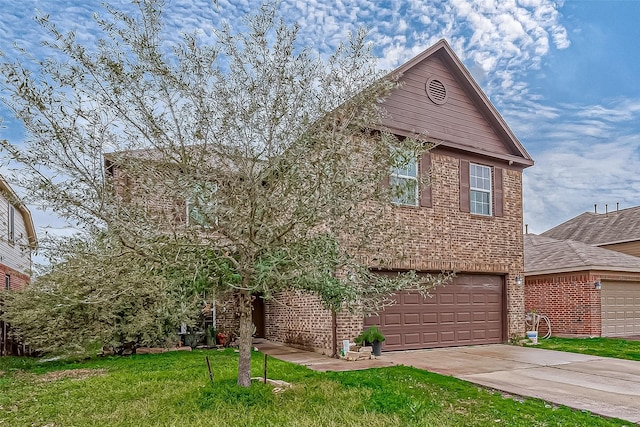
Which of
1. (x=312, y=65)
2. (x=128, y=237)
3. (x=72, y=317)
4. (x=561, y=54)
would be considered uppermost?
(x=561, y=54)

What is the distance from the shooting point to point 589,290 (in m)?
16.8

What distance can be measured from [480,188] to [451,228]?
1.76 m

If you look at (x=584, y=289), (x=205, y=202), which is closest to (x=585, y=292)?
(x=584, y=289)

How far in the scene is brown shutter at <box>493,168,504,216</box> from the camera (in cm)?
1454

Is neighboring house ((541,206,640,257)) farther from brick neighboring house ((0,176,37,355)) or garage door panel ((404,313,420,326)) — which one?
brick neighboring house ((0,176,37,355))

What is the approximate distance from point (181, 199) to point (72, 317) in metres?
7.24

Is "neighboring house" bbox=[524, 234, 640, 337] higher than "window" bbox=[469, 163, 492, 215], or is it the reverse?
"window" bbox=[469, 163, 492, 215]

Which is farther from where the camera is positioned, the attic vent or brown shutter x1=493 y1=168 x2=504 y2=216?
brown shutter x1=493 y1=168 x2=504 y2=216

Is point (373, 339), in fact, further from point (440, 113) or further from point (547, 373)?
point (440, 113)

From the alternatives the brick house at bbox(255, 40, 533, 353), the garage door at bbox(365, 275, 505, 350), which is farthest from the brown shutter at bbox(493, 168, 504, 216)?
the garage door at bbox(365, 275, 505, 350)

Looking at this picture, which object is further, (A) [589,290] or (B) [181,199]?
(A) [589,290]

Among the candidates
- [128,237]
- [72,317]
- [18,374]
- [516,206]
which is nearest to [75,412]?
[128,237]

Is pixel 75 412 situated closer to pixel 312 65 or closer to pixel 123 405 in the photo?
pixel 123 405

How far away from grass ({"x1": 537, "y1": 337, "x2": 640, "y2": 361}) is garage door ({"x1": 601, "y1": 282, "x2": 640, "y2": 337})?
5.24 ft
